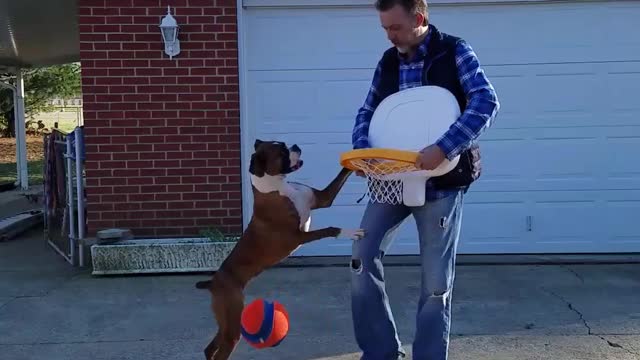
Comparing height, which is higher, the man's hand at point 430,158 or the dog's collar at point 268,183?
the man's hand at point 430,158

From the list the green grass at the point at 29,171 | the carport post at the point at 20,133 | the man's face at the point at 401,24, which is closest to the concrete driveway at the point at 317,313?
the man's face at the point at 401,24

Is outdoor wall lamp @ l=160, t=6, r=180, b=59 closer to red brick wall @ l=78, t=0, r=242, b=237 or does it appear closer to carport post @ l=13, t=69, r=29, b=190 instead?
red brick wall @ l=78, t=0, r=242, b=237

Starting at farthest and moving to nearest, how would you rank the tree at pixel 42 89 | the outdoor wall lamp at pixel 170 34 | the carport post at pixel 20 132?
the tree at pixel 42 89 → the carport post at pixel 20 132 → the outdoor wall lamp at pixel 170 34

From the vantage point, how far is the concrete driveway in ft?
16.1

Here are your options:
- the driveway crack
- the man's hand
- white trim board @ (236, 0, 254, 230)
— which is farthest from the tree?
the man's hand

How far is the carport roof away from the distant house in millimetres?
1643

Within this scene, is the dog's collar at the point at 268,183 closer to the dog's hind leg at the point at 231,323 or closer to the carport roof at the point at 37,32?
the dog's hind leg at the point at 231,323

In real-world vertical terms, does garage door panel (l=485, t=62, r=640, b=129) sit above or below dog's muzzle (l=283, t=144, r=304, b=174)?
above

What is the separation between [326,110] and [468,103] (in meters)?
3.82

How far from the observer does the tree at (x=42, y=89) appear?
25406mm

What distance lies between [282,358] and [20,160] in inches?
437

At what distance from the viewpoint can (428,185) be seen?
374 centimetres

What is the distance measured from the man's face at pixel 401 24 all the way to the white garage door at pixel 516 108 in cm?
369

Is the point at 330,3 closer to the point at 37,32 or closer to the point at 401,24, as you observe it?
the point at 401,24
